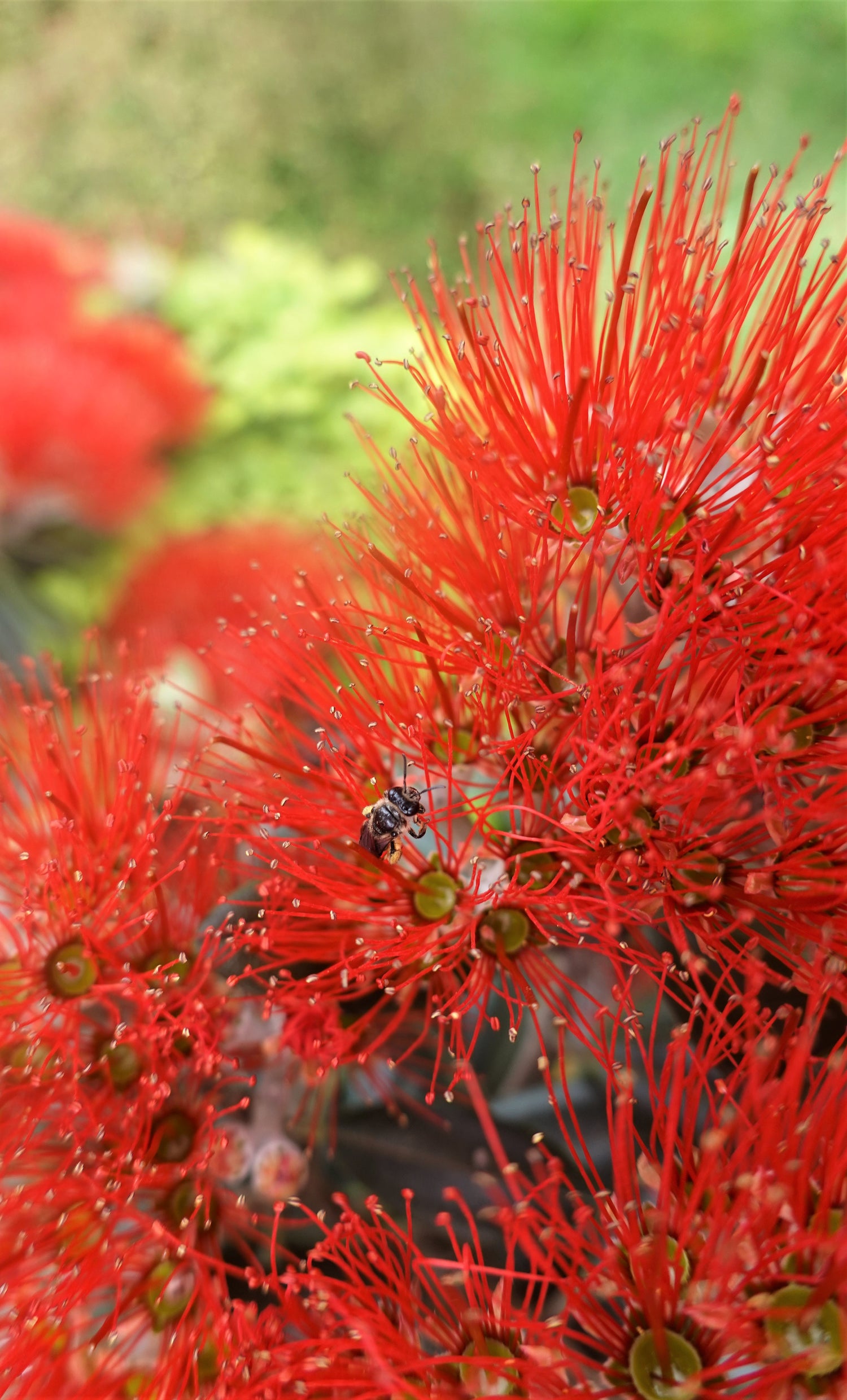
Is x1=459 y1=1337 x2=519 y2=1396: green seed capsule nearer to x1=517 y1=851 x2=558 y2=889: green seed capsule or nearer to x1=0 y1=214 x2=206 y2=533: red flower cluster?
x1=517 y1=851 x2=558 y2=889: green seed capsule

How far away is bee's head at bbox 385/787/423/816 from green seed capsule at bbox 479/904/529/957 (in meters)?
0.06

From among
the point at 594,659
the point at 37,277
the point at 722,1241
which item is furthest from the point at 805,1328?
the point at 37,277

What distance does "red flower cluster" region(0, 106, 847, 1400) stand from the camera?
340mm

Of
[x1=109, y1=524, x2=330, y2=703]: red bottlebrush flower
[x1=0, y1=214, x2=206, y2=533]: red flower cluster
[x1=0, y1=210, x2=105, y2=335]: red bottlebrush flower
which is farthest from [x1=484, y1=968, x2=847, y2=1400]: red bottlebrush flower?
[x1=0, y1=210, x2=105, y2=335]: red bottlebrush flower

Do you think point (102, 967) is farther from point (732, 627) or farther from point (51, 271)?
point (51, 271)

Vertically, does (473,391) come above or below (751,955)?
above

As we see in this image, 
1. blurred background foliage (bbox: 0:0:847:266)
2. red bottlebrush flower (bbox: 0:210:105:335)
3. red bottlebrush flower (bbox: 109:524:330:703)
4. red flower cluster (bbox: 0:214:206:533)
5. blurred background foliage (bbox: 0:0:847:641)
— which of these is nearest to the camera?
red bottlebrush flower (bbox: 109:524:330:703)

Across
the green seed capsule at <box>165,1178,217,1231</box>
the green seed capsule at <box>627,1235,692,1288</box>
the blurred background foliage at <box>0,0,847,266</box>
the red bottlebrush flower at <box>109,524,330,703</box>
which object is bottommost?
the green seed capsule at <box>627,1235,692,1288</box>

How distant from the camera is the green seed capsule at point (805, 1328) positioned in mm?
304

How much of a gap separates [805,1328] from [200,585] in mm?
1065

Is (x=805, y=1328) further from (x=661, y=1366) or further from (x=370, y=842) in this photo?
(x=370, y=842)

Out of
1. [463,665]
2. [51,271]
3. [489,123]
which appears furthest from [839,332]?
[489,123]

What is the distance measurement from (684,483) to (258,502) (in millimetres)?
1244

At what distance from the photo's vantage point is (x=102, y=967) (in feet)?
1.55
